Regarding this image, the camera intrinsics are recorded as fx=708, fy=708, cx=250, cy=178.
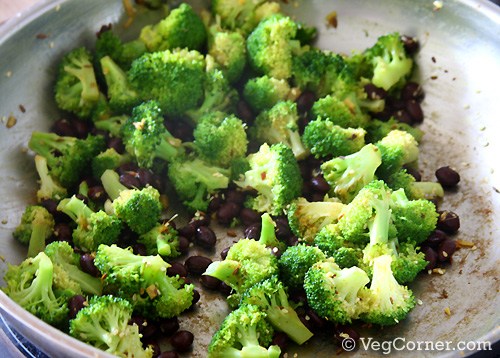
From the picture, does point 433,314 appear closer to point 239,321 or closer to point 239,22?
point 239,321

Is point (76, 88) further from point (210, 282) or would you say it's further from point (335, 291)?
point (335, 291)

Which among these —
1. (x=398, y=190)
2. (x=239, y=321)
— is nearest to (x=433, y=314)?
(x=398, y=190)

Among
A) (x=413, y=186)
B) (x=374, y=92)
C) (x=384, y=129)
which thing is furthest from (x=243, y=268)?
(x=374, y=92)

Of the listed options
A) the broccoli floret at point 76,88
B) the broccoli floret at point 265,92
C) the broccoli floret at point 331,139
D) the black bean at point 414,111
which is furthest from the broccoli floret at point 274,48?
the broccoli floret at point 76,88

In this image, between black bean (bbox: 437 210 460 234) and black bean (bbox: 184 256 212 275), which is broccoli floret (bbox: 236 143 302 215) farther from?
black bean (bbox: 437 210 460 234)

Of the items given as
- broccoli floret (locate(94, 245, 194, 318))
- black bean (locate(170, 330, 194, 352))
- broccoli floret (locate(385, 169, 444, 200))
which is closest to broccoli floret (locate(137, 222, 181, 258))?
broccoli floret (locate(94, 245, 194, 318))

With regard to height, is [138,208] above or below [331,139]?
above

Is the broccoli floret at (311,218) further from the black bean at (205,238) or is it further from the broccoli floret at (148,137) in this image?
the broccoli floret at (148,137)
